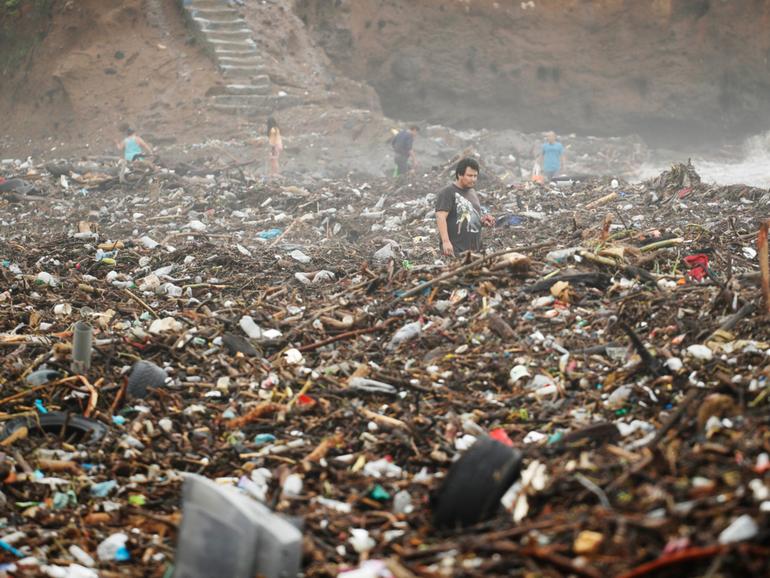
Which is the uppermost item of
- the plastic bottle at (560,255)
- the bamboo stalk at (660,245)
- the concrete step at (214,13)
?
the concrete step at (214,13)

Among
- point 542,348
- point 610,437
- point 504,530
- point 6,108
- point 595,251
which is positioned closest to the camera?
point 504,530

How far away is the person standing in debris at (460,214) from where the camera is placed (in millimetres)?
6754

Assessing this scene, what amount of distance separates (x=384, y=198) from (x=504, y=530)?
1036cm

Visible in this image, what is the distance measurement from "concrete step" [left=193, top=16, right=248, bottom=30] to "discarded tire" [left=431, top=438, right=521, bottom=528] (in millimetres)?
16752

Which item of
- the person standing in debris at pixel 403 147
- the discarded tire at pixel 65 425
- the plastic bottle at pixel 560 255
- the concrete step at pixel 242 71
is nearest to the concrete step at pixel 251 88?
the concrete step at pixel 242 71

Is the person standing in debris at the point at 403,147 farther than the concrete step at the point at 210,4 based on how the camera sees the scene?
No

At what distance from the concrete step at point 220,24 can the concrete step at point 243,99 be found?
1628 millimetres

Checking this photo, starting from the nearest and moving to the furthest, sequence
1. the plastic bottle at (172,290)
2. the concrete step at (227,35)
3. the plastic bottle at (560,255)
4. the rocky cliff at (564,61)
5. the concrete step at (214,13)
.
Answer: the plastic bottle at (560,255) → the plastic bottle at (172,290) → the concrete step at (227,35) → the concrete step at (214,13) → the rocky cliff at (564,61)

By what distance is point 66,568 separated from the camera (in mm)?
2951

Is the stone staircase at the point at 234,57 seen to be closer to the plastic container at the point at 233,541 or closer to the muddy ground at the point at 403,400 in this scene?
the muddy ground at the point at 403,400

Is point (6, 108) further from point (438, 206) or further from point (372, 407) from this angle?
point (372, 407)

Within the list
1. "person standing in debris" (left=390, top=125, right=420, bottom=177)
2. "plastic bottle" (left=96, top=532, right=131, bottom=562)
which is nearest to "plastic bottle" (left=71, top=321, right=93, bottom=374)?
"plastic bottle" (left=96, top=532, right=131, bottom=562)

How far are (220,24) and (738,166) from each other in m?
12.3

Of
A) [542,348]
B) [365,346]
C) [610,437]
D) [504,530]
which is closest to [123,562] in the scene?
[504,530]
